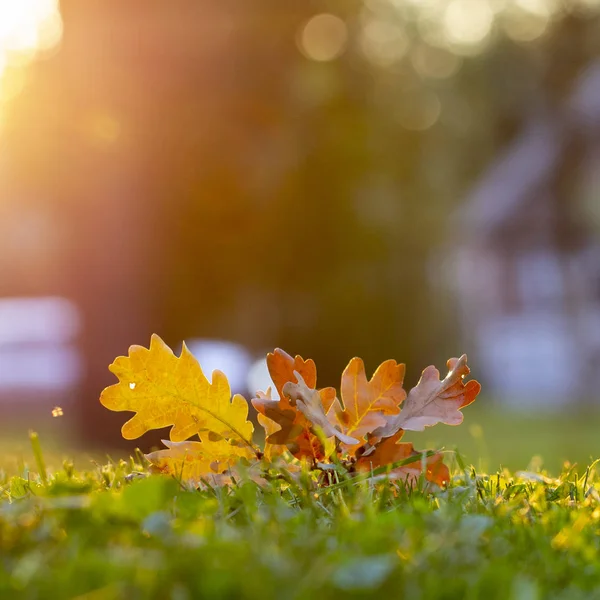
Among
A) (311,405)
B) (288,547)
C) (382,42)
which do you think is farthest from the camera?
(382,42)

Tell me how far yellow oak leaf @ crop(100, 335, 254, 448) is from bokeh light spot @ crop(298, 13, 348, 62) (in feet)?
27.0

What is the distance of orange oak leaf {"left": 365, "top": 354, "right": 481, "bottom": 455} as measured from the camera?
4.65 ft

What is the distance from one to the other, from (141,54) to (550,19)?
1598 cm

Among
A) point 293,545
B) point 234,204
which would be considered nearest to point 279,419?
point 293,545

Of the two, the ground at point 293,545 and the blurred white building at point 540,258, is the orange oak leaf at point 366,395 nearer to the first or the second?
the ground at point 293,545

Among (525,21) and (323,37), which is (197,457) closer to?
(323,37)

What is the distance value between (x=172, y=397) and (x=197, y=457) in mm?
115

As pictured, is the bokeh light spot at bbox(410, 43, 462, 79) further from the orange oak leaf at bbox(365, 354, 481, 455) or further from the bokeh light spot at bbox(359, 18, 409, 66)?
the orange oak leaf at bbox(365, 354, 481, 455)

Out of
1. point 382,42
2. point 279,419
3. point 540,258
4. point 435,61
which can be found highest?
point 435,61

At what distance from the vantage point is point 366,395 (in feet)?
4.79

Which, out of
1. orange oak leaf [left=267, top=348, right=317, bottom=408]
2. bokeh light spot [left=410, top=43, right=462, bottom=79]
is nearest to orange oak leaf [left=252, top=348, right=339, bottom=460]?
orange oak leaf [left=267, top=348, right=317, bottom=408]

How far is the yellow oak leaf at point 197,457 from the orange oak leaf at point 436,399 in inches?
9.2

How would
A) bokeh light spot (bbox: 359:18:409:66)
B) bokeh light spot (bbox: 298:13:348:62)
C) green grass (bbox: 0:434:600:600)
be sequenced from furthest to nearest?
bokeh light spot (bbox: 359:18:409:66) < bokeh light spot (bbox: 298:13:348:62) < green grass (bbox: 0:434:600:600)

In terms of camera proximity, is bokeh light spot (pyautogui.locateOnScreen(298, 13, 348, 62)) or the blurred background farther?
bokeh light spot (pyautogui.locateOnScreen(298, 13, 348, 62))
